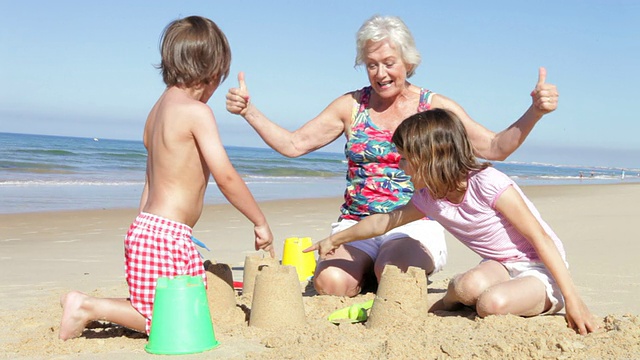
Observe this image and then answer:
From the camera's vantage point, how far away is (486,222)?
12.2ft

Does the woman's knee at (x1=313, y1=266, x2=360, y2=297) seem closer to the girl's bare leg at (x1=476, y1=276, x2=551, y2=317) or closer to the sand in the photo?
the sand

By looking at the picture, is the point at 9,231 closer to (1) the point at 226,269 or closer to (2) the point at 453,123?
(1) the point at 226,269

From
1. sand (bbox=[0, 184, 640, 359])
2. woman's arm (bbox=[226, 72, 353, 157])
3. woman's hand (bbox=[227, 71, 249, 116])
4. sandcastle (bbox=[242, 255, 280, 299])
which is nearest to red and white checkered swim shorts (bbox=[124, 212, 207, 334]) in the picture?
sand (bbox=[0, 184, 640, 359])

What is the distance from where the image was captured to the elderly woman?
442cm

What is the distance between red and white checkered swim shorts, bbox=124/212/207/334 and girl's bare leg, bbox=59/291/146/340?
56 millimetres

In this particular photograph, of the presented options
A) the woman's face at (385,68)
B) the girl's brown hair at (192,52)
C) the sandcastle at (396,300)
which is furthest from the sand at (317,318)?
the woman's face at (385,68)

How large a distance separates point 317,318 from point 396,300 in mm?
597

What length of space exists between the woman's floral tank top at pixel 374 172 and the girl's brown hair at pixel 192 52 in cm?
128

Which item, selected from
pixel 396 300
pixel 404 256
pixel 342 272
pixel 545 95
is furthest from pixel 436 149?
pixel 342 272

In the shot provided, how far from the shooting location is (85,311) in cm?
330

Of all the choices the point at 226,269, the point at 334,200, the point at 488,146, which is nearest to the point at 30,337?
the point at 226,269

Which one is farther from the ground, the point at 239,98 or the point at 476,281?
the point at 239,98

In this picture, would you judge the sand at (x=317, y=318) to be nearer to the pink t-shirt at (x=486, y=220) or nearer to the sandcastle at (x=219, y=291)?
the sandcastle at (x=219, y=291)

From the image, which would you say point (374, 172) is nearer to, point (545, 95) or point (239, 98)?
point (239, 98)
